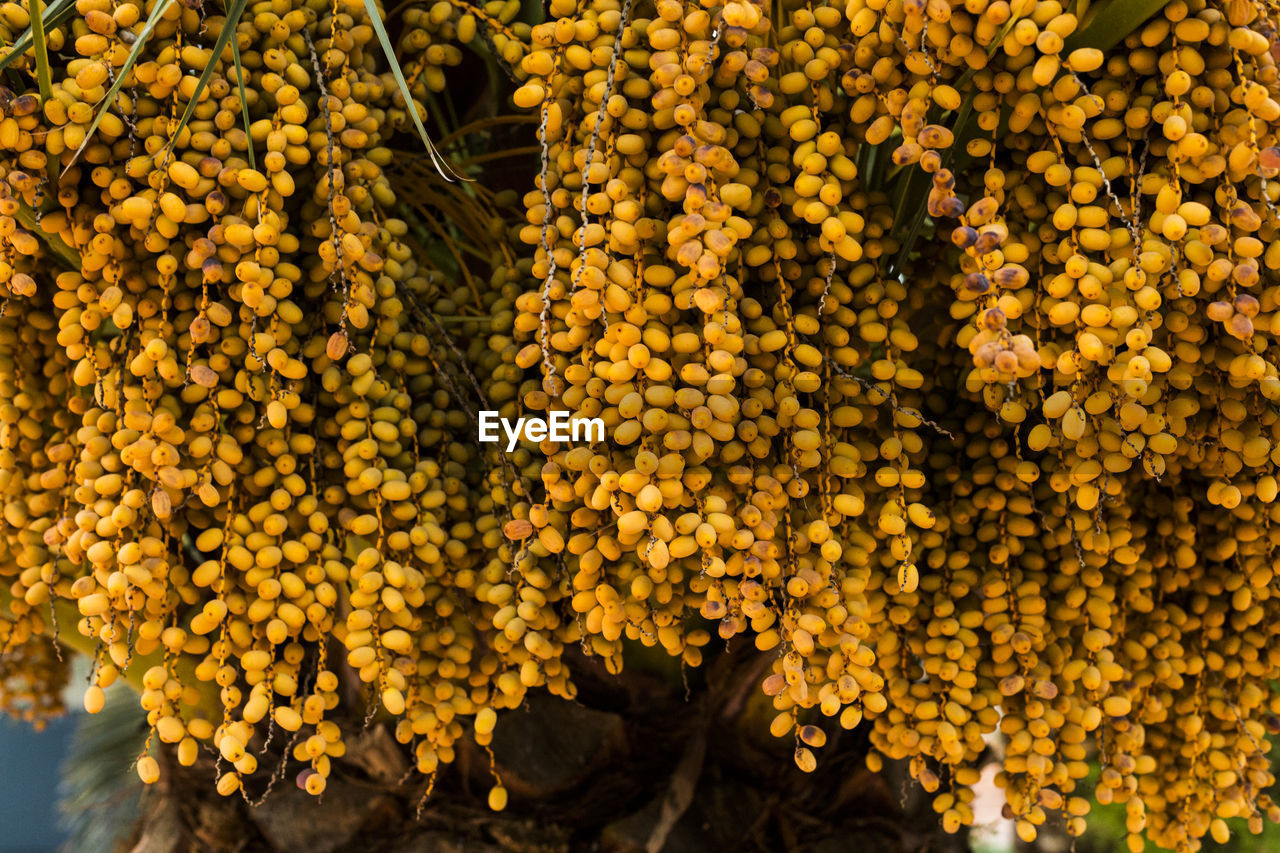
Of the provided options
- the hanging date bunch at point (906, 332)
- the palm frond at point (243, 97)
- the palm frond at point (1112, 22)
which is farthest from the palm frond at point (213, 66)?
the palm frond at point (1112, 22)

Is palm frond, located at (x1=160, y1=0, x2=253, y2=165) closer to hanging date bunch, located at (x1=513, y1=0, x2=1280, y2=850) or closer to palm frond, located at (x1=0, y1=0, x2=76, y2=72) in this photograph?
palm frond, located at (x1=0, y1=0, x2=76, y2=72)

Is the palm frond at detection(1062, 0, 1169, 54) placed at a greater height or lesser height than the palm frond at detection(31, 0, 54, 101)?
greater

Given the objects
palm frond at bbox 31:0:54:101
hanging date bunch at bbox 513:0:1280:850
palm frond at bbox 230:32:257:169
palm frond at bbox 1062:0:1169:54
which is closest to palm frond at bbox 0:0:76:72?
palm frond at bbox 31:0:54:101

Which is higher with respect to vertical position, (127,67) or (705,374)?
(127,67)

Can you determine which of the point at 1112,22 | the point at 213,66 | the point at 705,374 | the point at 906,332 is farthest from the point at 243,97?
the point at 1112,22

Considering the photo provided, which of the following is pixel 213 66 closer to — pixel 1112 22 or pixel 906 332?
pixel 906 332

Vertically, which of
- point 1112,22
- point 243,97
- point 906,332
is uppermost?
point 1112,22

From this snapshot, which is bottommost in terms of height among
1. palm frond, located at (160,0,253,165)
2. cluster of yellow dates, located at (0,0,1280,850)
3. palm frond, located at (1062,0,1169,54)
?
cluster of yellow dates, located at (0,0,1280,850)

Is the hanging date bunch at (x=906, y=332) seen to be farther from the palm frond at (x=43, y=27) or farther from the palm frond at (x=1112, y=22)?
the palm frond at (x=43, y=27)

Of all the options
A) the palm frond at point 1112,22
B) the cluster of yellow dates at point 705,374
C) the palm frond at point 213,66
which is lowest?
the cluster of yellow dates at point 705,374
